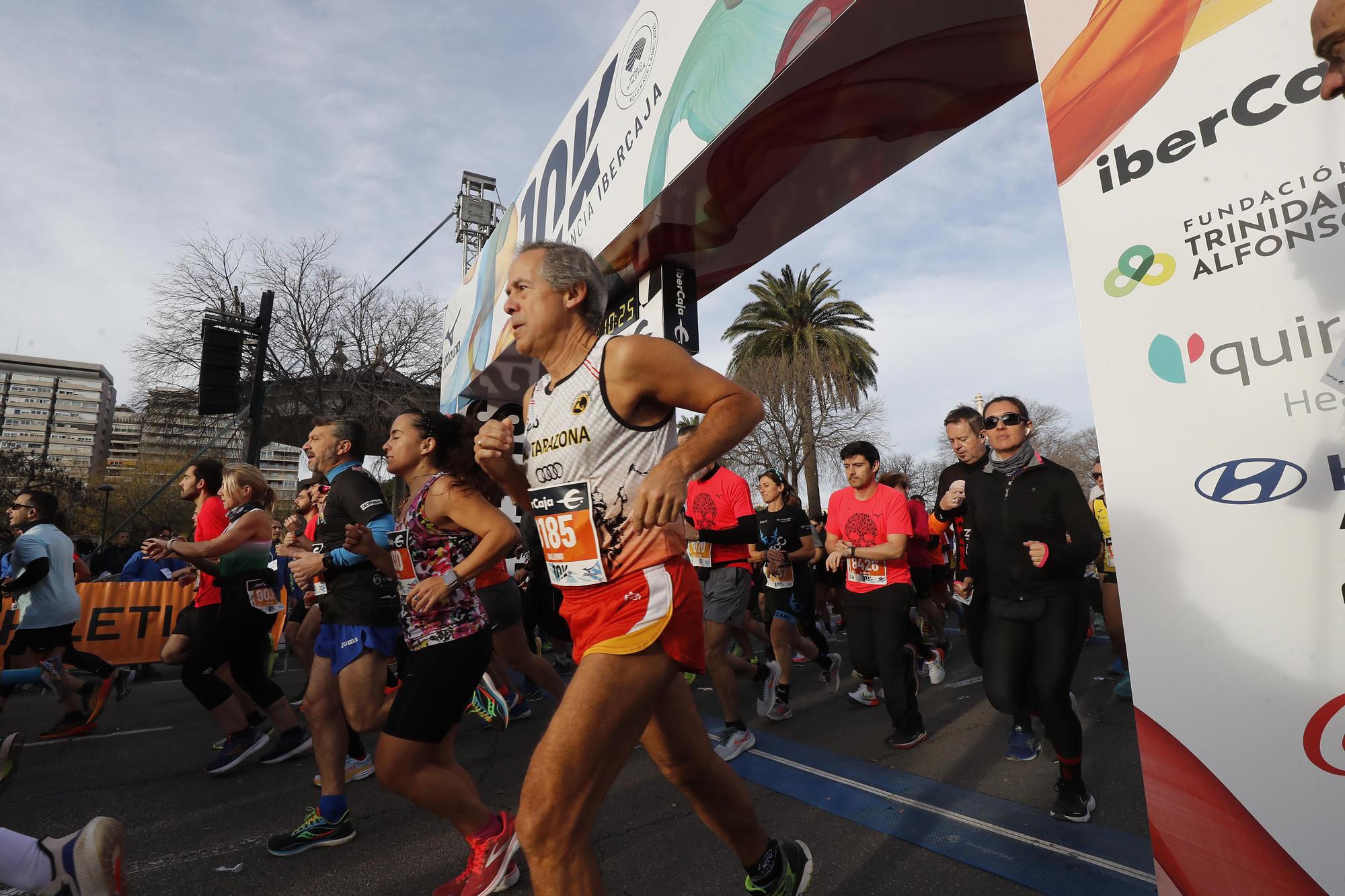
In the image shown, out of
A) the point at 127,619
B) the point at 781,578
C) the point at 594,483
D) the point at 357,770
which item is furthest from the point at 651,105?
the point at 127,619

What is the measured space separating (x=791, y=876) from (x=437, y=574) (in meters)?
1.72

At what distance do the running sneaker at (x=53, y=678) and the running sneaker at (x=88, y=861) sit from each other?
431cm

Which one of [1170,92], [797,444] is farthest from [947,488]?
[797,444]

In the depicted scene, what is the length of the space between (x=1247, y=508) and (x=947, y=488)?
3162 millimetres

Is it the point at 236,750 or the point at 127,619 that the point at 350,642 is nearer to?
the point at 236,750

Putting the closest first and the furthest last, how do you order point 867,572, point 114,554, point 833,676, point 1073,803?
point 1073,803, point 867,572, point 833,676, point 114,554

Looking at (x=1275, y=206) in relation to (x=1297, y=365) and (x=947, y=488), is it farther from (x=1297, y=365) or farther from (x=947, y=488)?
(x=947, y=488)

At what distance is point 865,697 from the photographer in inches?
214

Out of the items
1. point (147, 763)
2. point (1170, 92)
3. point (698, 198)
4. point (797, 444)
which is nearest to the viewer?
point (1170, 92)

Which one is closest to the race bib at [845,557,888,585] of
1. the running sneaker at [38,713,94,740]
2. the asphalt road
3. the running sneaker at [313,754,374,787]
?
the asphalt road

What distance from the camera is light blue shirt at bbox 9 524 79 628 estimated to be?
209 inches

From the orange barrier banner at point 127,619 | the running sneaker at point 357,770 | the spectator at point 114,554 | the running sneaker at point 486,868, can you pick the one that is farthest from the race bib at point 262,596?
the spectator at point 114,554

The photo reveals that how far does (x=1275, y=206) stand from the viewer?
1815mm

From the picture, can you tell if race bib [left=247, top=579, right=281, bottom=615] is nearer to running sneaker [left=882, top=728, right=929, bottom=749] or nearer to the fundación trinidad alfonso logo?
running sneaker [left=882, top=728, right=929, bottom=749]
